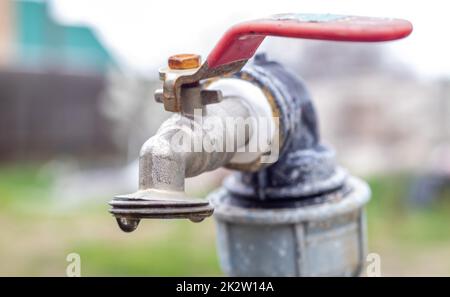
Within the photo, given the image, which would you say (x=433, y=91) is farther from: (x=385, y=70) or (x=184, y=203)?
(x=184, y=203)

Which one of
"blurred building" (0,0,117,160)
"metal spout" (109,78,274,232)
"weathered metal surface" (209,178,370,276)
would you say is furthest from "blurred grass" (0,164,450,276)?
"metal spout" (109,78,274,232)

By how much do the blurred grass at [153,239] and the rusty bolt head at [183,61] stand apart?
2.96 metres

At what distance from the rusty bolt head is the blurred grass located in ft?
9.72

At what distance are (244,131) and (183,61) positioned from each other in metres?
A: 0.18

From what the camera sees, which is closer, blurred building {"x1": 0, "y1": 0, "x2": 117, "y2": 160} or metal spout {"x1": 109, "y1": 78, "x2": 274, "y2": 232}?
metal spout {"x1": 109, "y1": 78, "x2": 274, "y2": 232}

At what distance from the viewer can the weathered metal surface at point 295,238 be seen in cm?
124

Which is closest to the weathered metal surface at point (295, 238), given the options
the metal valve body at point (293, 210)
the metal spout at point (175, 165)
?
the metal valve body at point (293, 210)

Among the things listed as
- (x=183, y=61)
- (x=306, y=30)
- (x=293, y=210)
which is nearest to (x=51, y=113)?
(x=293, y=210)

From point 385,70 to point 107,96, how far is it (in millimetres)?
2360

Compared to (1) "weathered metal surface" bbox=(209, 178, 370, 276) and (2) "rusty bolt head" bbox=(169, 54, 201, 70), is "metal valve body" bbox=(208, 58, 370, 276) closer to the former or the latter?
(1) "weathered metal surface" bbox=(209, 178, 370, 276)

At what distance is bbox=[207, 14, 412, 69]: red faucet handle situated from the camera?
844mm

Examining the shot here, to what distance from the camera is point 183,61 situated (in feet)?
3.37

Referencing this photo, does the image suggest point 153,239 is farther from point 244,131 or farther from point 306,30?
point 306,30
